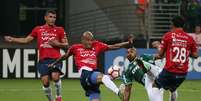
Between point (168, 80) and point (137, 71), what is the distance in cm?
179

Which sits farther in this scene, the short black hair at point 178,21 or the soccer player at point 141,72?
the soccer player at point 141,72

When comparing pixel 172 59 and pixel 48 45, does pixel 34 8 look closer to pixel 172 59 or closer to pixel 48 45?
pixel 48 45

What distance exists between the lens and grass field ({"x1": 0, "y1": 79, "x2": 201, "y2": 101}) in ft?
64.2

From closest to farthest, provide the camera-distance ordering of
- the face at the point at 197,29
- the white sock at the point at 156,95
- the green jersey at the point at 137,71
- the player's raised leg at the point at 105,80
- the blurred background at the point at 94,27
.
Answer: the player's raised leg at the point at 105,80, the white sock at the point at 156,95, the green jersey at the point at 137,71, the blurred background at the point at 94,27, the face at the point at 197,29

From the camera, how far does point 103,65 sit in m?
25.2

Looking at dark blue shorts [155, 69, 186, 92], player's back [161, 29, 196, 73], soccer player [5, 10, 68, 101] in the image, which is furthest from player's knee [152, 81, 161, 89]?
soccer player [5, 10, 68, 101]

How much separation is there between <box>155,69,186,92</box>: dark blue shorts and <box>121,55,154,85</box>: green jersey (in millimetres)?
1019

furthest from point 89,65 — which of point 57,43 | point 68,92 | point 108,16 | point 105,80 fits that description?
point 108,16

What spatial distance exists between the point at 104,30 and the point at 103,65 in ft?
12.7

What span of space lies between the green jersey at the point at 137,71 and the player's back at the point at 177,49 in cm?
144

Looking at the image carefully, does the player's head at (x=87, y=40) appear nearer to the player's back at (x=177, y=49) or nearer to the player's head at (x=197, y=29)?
the player's back at (x=177, y=49)

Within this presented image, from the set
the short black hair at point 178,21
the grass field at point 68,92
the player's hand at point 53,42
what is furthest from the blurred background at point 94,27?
the short black hair at point 178,21

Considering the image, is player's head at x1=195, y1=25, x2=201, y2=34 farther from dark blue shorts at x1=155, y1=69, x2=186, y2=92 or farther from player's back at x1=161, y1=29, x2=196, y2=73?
player's back at x1=161, y1=29, x2=196, y2=73

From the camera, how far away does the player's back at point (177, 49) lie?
14.2 meters
